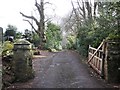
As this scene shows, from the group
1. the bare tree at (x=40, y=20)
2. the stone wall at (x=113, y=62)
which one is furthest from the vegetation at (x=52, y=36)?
the stone wall at (x=113, y=62)

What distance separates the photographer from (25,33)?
2986 centimetres

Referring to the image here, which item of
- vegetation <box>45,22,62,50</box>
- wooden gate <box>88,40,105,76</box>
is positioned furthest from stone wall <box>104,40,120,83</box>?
vegetation <box>45,22,62,50</box>

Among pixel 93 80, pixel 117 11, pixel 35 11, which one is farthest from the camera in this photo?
pixel 35 11

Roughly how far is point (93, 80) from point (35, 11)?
2434 centimetres

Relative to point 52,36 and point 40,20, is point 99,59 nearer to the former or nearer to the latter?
point 40,20

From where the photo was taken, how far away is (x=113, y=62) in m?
9.23

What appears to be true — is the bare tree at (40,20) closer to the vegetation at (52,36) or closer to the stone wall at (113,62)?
the vegetation at (52,36)

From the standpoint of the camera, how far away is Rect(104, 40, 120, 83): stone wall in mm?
9195

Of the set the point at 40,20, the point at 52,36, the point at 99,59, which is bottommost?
the point at 99,59

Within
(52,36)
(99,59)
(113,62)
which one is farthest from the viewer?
(52,36)

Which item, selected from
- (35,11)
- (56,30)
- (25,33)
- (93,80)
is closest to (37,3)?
(35,11)

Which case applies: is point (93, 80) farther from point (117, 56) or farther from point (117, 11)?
point (117, 11)

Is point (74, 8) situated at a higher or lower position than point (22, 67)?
higher

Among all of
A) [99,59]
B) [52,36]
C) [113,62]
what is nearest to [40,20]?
A: [52,36]
